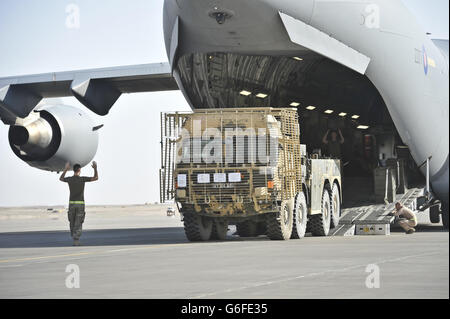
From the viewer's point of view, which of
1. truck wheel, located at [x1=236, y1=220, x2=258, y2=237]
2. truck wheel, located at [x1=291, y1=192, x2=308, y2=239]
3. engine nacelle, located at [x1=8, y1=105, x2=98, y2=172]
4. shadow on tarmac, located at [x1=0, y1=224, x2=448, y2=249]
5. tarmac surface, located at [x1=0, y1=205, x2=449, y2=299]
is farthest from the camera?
engine nacelle, located at [x1=8, y1=105, x2=98, y2=172]

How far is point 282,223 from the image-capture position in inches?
653

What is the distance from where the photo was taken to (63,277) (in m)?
9.28

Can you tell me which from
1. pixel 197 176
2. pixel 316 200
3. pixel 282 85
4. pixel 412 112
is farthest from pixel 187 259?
pixel 282 85

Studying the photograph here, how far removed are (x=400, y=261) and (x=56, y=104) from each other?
16063 mm

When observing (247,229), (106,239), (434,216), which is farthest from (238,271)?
(434,216)

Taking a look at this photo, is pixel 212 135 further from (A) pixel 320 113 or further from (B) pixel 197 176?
→ (A) pixel 320 113

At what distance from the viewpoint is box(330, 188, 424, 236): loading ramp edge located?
18.9 m

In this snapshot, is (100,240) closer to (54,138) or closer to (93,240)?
(93,240)

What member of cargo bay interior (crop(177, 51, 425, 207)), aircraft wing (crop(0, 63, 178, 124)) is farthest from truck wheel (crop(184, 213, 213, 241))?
aircraft wing (crop(0, 63, 178, 124))

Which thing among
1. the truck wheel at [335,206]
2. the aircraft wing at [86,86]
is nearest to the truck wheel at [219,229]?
the truck wheel at [335,206]

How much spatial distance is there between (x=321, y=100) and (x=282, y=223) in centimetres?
620

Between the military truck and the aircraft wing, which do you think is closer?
the military truck

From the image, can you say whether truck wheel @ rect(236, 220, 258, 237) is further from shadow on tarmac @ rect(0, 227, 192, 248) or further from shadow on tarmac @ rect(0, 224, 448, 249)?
shadow on tarmac @ rect(0, 227, 192, 248)

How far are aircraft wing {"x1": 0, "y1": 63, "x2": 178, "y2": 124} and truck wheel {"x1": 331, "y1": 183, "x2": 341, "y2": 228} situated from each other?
21.4 ft
